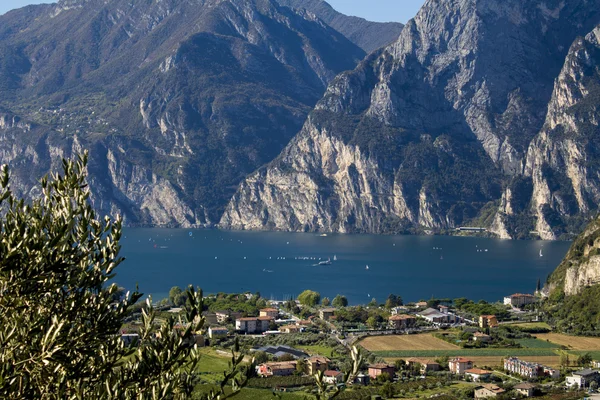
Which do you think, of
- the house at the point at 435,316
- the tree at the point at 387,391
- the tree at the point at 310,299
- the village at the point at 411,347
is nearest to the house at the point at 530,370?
the village at the point at 411,347

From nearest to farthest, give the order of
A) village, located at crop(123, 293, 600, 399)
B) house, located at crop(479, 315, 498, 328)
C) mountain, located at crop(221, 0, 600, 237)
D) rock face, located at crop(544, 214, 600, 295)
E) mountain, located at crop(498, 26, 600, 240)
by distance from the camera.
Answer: village, located at crop(123, 293, 600, 399)
house, located at crop(479, 315, 498, 328)
rock face, located at crop(544, 214, 600, 295)
mountain, located at crop(498, 26, 600, 240)
mountain, located at crop(221, 0, 600, 237)

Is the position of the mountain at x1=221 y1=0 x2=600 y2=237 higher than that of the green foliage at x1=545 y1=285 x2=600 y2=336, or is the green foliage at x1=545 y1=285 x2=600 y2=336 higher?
the mountain at x1=221 y1=0 x2=600 y2=237

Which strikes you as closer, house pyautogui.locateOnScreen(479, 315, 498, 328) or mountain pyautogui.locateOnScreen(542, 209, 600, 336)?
house pyautogui.locateOnScreen(479, 315, 498, 328)

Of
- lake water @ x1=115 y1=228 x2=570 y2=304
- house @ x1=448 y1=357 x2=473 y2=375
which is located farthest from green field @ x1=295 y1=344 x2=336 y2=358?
lake water @ x1=115 y1=228 x2=570 y2=304

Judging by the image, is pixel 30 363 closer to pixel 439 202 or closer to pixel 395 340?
pixel 395 340

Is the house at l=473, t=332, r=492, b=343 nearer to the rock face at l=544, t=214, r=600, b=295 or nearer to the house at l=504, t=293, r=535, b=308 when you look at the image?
the rock face at l=544, t=214, r=600, b=295
